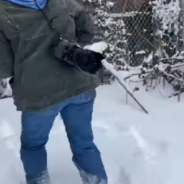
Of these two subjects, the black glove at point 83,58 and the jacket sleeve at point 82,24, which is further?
the jacket sleeve at point 82,24

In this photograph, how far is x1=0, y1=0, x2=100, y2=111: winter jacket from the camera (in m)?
2.23

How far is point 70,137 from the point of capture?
104 inches

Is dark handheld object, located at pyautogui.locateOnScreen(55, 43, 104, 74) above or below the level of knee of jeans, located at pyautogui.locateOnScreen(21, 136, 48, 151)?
above

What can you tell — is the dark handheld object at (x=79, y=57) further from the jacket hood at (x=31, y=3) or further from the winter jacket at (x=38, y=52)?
the jacket hood at (x=31, y=3)

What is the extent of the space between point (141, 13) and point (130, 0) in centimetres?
16

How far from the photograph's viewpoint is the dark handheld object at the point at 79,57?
7.43 ft

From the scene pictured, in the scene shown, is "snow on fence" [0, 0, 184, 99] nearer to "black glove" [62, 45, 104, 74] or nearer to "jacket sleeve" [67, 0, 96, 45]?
"jacket sleeve" [67, 0, 96, 45]

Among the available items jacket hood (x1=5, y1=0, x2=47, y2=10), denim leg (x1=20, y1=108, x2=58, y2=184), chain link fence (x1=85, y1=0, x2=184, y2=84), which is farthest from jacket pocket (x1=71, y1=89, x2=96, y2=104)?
chain link fence (x1=85, y1=0, x2=184, y2=84)

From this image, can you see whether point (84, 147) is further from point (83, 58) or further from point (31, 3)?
point (31, 3)

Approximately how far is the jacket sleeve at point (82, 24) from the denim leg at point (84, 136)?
28 centimetres

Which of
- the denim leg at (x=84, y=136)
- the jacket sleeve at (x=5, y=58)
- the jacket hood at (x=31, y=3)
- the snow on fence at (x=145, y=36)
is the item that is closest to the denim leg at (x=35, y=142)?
the denim leg at (x=84, y=136)

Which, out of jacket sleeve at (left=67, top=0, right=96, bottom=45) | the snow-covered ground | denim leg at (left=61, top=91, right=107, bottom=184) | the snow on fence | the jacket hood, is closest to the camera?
the jacket hood

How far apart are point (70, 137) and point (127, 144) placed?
702mm

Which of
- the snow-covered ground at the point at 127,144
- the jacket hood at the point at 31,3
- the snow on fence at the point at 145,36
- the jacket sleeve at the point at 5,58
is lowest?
the snow-covered ground at the point at 127,144
